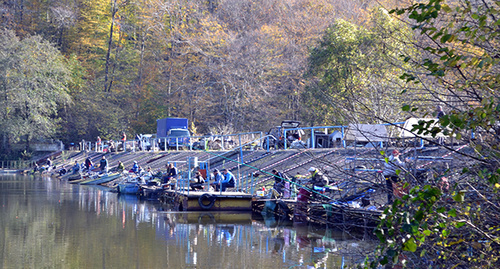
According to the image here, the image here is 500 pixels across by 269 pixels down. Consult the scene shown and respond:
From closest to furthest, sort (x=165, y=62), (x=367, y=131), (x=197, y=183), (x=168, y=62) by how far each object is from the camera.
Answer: (x=367, y=131), (x=197, y=183), (x=168, y=62), (x=165, y=62)

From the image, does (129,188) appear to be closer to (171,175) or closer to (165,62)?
(171,175)

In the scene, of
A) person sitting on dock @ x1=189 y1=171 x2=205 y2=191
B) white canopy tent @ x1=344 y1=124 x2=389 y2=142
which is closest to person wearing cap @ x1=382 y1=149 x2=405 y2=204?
white canopy tent @ x1=344 y1=124 x2=389 y2=142

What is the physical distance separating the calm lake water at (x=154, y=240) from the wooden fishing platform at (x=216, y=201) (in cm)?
45

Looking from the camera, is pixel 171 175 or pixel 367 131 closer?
pixel 367 131

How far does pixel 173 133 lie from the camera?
4616 cm

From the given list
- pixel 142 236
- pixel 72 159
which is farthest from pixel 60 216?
pixel 72 159

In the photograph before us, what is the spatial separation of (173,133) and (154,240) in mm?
29290

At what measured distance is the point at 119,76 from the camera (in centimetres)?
6512

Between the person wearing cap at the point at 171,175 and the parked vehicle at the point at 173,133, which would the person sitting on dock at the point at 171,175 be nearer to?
the person wearing cap at the point at 171,175

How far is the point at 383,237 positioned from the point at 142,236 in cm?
1401

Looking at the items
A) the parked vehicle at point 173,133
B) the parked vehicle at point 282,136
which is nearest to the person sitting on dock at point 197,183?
the parked vehicle at point 282,136

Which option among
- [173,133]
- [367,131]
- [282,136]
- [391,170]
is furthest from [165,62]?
[367,131]

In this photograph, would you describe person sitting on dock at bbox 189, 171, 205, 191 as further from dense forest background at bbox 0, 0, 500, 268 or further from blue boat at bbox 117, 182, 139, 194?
dense forest background at bbox 0, 0, 500, 268

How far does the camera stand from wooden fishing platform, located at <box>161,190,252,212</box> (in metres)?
22.6
